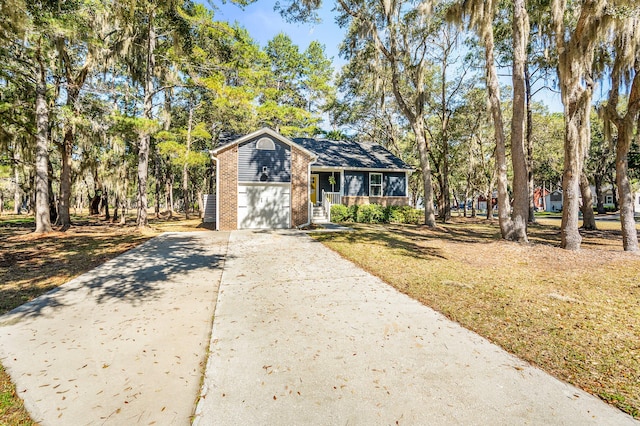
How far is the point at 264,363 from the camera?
3.20 m

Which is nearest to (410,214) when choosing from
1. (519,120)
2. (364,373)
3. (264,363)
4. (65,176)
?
(519,120)

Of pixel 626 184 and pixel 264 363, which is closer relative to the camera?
pixel 264 363

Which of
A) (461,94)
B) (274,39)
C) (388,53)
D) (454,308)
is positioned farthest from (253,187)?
(274,39)

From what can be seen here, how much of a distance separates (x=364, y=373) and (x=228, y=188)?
1291 centimetres

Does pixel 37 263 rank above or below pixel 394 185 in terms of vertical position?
below

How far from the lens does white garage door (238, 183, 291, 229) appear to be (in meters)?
14.8

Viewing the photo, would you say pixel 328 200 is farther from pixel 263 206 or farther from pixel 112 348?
pixel 112 348

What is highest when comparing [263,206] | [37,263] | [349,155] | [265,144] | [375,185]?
[349,155]

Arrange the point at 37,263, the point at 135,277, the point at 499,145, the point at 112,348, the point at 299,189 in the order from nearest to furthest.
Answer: the point at 112,348, the point at 135,277, the point at 37,263, the point at 499,145, the point at 299,189

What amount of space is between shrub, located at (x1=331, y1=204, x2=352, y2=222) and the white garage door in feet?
13.1

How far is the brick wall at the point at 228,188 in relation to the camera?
14.4 m

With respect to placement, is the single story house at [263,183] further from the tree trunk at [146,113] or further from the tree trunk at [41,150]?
the tree trunk at [41,150]

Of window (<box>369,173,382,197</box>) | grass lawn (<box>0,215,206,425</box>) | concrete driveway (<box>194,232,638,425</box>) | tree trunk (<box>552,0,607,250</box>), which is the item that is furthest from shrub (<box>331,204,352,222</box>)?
concrete driveway (<box>194,232,638,425</box>)

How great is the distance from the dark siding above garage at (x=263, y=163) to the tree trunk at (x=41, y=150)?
25.9 feet
